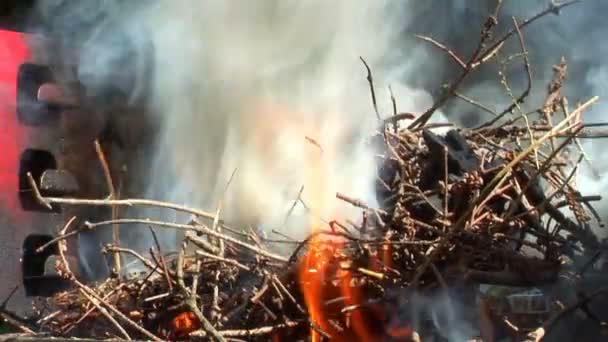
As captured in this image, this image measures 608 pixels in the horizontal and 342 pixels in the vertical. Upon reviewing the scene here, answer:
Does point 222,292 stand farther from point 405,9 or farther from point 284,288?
point 405,9

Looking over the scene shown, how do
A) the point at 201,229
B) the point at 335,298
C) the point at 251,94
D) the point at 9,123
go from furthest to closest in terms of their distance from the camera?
1. the point at 251,94
2. the point at 9,123
3. the point at 335,298
4. the point at 201,229

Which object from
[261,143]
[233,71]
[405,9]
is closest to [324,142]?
[261,143]

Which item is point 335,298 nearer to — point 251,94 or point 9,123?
point 251,94

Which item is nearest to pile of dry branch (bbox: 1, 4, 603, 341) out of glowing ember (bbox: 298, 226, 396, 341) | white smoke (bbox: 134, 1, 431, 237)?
glowing ember (bbox: 298, 226, 396, 341)

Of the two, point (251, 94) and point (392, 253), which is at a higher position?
point (251, 94)

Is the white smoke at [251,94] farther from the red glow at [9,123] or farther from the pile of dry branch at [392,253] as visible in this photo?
the pile of dry branch at [392,253]

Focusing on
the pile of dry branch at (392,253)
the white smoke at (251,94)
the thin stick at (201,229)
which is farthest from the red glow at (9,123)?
the thin stick at (201,229)

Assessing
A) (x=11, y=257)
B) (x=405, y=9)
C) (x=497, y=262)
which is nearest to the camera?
(x=497, y=262)

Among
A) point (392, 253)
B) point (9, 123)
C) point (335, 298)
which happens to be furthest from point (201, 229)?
point (9, 123)

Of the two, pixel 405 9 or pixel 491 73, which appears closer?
pixel 405 9

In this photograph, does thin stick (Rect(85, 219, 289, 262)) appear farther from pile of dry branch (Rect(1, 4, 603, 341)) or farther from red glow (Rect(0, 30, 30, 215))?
red glow (Rect(0, 30, 30, 215))
